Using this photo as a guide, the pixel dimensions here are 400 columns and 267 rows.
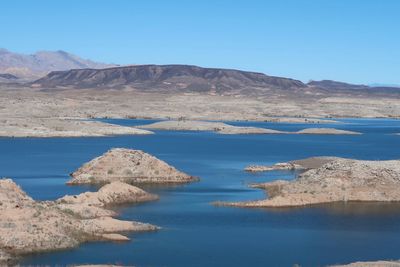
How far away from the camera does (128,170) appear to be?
207 feet

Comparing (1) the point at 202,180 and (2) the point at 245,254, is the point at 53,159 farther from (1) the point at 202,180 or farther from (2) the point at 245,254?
(2) the point at 245,254

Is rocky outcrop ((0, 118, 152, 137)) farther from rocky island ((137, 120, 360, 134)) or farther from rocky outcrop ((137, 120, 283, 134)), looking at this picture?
rocky island ((137, 120, 360, 134))

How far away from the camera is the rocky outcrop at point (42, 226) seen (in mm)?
34344

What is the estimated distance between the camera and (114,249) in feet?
115

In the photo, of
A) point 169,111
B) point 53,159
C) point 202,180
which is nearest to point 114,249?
point 202,180

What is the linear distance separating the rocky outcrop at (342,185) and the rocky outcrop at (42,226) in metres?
14.6

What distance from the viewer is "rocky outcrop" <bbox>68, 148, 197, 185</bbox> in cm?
6184

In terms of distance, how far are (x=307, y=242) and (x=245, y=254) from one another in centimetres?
457

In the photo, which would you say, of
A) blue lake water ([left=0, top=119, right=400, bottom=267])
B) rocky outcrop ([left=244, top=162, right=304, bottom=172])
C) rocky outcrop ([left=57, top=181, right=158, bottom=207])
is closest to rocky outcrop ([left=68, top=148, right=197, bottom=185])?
blue lake water ([left=0, top=119, right=400, bottom=267])

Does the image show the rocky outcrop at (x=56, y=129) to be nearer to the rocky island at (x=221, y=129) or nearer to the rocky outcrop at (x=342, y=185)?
the rocky island at (x=221, y=129)

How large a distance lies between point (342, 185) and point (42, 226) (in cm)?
2623

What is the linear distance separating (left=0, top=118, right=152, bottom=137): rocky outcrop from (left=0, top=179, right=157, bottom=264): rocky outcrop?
7338cm

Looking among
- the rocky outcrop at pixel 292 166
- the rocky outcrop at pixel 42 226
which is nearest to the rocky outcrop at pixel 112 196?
the rocky outcrop at pixel 42 226

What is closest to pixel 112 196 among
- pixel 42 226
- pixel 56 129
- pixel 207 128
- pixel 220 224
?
pixel 220 224
